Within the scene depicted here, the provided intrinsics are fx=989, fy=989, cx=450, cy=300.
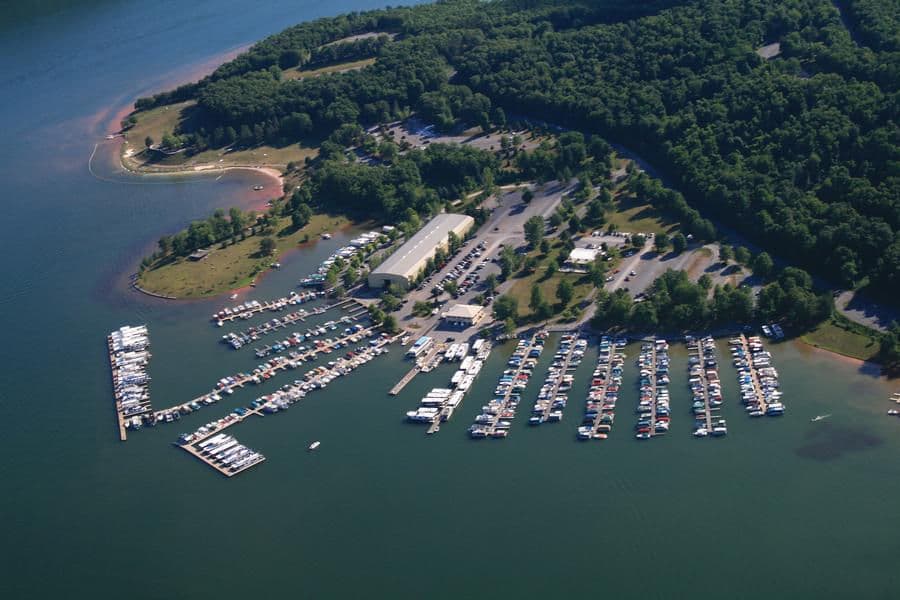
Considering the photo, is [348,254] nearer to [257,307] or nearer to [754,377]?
[257,307]

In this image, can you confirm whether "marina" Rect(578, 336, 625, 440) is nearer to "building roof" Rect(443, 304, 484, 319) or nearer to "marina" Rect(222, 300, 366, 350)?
"building roof" Rect(443, 304, 484, 319)

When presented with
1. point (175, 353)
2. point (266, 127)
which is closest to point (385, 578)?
point (175, 353)

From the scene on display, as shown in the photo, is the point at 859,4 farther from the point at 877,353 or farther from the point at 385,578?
the point at 385,578

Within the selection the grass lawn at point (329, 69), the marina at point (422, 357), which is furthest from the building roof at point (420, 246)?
the grass lawn at point (329, 69)

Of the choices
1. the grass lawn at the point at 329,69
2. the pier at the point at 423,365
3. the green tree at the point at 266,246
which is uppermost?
the grass lawn at the point at 329,69

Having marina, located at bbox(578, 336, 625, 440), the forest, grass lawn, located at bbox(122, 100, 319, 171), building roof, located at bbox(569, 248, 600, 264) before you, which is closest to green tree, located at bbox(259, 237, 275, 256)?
the forest

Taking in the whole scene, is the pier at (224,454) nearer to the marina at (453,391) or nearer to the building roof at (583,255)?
the marina at (453,391)

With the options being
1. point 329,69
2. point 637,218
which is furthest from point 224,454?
point 329,69
